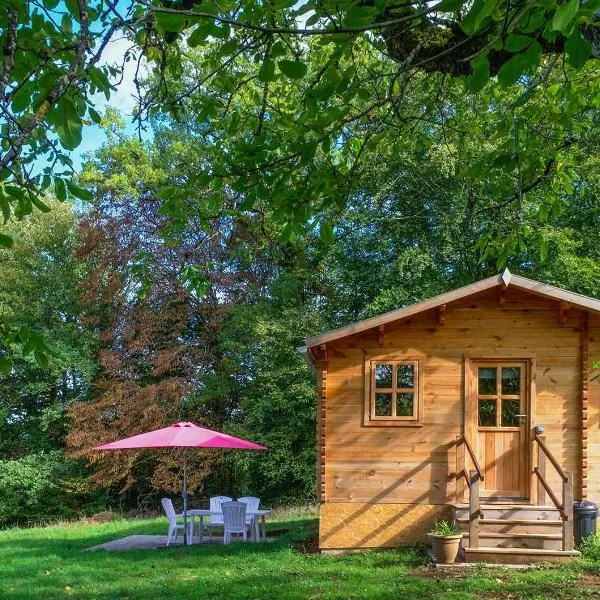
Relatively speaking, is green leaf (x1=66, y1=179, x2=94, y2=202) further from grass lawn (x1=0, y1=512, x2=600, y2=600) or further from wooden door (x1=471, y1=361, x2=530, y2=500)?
wooden door (x1=471, y1=361, x2=530, y2=500)

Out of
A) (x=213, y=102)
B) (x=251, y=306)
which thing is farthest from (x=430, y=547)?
(x=251, y=306)

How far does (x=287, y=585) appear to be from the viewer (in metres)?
8.41

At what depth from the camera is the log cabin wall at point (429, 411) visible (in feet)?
35.7

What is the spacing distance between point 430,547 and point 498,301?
369 centimetres

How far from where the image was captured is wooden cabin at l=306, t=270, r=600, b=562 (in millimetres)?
10812

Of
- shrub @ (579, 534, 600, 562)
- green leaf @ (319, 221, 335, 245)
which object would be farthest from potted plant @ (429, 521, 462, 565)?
green leaf @ (319, 221, 335, 245)

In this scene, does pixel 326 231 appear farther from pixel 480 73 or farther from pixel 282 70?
pixel 480 73

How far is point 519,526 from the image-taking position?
10.2 meters

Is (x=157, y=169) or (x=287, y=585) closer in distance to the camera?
(x=287, y=585)

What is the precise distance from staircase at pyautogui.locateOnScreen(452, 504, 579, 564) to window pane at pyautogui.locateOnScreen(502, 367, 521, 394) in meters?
1.77

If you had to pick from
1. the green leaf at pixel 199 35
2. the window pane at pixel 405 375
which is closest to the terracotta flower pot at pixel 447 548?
the window pane at pixel 405 375

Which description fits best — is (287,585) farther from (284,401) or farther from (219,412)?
(219,412)

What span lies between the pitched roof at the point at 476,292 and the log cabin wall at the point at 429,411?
0.39 meters

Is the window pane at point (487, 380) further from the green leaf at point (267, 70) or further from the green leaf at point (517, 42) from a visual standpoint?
the green leaf at point (517, 42)
